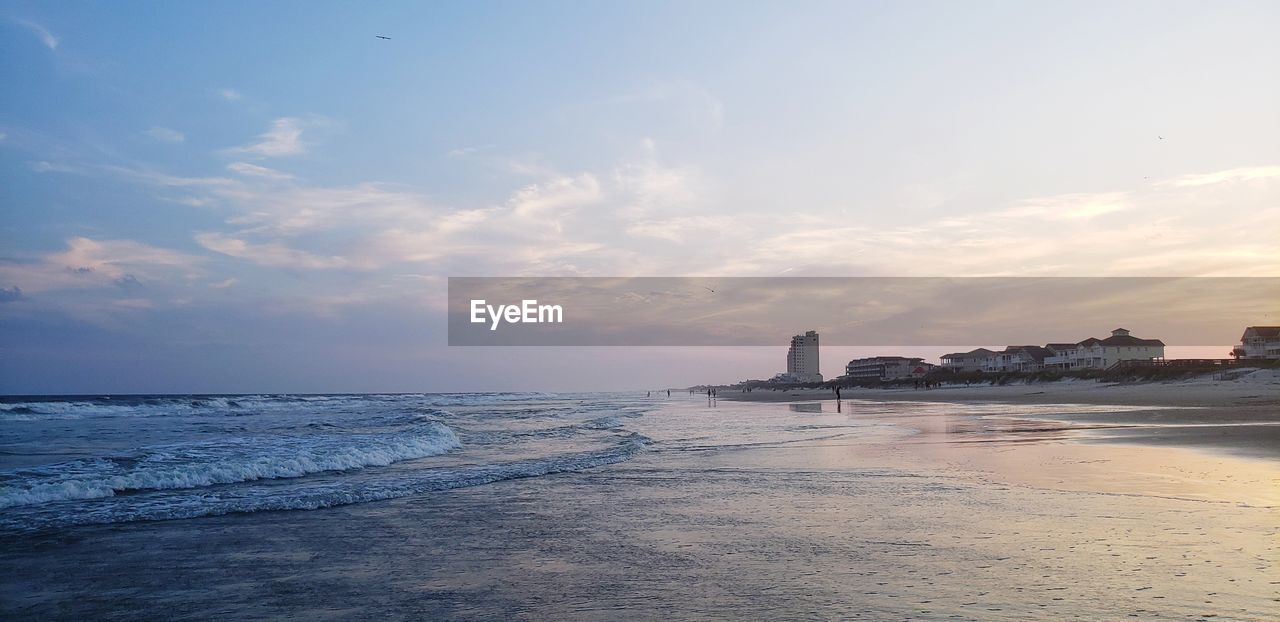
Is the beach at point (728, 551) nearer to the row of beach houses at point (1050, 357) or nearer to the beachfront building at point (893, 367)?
the row of beach houses at point (1050, 357)

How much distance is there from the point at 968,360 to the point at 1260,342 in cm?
4771

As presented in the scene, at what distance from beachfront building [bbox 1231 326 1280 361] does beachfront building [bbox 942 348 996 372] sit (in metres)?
39.0

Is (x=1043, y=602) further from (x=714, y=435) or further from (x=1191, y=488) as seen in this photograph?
(x=714, y=435)

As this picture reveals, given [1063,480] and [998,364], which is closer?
[1063,480]

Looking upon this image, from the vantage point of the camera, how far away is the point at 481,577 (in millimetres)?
6980

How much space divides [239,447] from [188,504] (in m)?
11.0

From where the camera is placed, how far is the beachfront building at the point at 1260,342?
8900cm

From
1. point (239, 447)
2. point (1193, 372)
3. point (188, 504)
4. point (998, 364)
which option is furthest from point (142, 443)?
point (998, 364)

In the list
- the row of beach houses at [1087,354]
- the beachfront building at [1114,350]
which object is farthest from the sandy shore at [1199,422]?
the beachfront building at [1114,350]

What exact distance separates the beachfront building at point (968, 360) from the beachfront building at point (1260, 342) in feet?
Result: 128

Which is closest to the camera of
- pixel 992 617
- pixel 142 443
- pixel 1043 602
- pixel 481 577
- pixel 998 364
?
pixel 992 617

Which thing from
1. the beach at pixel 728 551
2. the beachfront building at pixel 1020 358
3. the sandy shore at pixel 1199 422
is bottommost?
the sandy shore at pixel 1199 422

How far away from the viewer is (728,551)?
773 cm

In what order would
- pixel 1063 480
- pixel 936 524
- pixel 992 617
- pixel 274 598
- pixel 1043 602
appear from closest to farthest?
1. pixel 992 617
2. pixel 1043 602
3. pixel 274 598
4. pixel 936 524
5. pixel 1063 480
